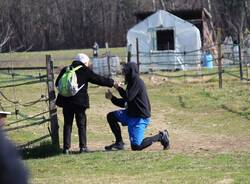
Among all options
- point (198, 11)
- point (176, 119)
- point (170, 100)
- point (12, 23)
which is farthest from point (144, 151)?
point (12, 23)

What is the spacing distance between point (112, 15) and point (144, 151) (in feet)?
239

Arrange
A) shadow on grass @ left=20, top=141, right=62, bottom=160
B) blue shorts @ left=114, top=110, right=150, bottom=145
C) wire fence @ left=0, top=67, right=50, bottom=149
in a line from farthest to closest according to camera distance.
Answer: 1. wire fence @ left=0, top=67, right=50, bottom=149
2. shadow on grass @ left=20, top=141, right=62, bottom=160
3. blue shorts @ left=114, top=110, right=150, bottom=145

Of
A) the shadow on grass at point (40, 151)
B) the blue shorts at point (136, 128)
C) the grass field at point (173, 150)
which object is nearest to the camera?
the grass field at point (173, 150)

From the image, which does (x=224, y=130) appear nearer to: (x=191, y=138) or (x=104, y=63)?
(x=191, y=138)

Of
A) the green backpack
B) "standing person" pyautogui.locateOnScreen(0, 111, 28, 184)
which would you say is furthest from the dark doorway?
"standing person" pyautogui.locateOnScreen(0, 111, 28, 184)

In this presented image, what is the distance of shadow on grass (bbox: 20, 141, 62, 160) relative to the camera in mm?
10039

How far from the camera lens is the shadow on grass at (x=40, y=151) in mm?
10039

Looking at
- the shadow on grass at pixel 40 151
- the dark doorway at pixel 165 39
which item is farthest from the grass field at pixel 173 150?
the dark doorway at pixel 165 39

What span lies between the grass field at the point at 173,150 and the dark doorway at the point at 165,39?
15119mm

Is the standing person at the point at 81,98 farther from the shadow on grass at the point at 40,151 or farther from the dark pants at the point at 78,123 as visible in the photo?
the shadow on grass at the point at 40,151

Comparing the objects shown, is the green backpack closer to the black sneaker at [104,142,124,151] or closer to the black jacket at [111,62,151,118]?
the black jacket at [111,62,151,118]

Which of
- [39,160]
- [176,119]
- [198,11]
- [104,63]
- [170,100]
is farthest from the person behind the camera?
[198,11]

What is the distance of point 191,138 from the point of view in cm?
1176

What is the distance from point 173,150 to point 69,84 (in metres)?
1.79
